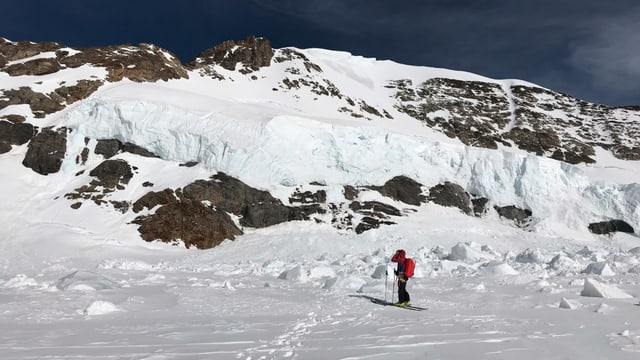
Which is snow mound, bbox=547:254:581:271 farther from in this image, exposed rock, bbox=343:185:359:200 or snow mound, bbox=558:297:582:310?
exposed rock, bbox=343:185:359:200

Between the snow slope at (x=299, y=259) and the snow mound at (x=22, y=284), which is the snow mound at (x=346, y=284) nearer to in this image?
the snow slope at (x=299, y=259)

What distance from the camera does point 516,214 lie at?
1403 inches

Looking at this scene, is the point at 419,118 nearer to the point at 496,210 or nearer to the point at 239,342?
the point at 496,210

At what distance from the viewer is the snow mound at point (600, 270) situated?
14.0 metres

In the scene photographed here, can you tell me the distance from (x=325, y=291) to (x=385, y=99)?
6548 cm

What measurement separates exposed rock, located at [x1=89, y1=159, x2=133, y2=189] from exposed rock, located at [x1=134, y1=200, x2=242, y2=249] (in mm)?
4444

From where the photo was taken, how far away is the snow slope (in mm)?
6344

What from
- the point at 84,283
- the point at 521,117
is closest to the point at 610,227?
the point at 84,283

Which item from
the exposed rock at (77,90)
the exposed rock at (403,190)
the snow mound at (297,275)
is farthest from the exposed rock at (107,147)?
the snow mound at (297,275)

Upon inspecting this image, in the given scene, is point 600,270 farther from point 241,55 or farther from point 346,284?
point 241,55

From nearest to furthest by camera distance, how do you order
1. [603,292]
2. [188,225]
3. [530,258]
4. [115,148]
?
[603,292] < [530,258] < [188,225] < [115,148]

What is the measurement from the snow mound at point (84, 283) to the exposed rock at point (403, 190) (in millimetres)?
24598

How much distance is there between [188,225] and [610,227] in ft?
104

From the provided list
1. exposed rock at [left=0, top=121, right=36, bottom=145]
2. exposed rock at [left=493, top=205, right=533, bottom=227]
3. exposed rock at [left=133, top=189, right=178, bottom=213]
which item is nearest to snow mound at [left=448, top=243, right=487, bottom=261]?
exposed rock at [left=493, top=205, right=533, bottom=227]
